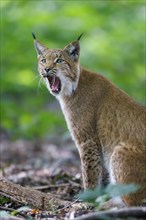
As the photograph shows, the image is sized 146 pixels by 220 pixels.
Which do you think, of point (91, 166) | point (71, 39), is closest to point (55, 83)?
point (91, 166)

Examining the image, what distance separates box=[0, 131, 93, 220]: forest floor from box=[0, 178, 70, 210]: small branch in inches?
2.8

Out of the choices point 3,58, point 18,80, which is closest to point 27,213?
point 3,58

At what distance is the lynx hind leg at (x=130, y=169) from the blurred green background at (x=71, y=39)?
720cm

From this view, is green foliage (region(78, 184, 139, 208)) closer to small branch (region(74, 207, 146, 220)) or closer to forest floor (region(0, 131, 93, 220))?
small branch (region(74, 207, 146, 220))

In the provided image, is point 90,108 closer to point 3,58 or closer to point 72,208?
point 72,208

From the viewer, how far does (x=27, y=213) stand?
507cm

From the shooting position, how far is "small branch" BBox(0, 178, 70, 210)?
5477 mm

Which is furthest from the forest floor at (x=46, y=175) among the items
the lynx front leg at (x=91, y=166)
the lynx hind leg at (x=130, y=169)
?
the lynx hind leg at (x=130, y=169)

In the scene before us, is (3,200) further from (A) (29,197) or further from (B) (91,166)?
(B) (91,166)

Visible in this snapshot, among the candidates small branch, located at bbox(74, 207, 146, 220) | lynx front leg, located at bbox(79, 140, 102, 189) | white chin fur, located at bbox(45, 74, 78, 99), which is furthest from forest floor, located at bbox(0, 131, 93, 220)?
white chin fur, located at bbox(45, 74, 78, 99)

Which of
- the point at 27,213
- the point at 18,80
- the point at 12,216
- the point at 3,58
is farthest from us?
the point at 18,80

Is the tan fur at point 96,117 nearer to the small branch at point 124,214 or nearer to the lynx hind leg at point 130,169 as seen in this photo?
the lynx hind leg at point 130,169

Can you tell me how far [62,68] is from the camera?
6.54 metres

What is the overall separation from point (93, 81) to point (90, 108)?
0.38 metres
